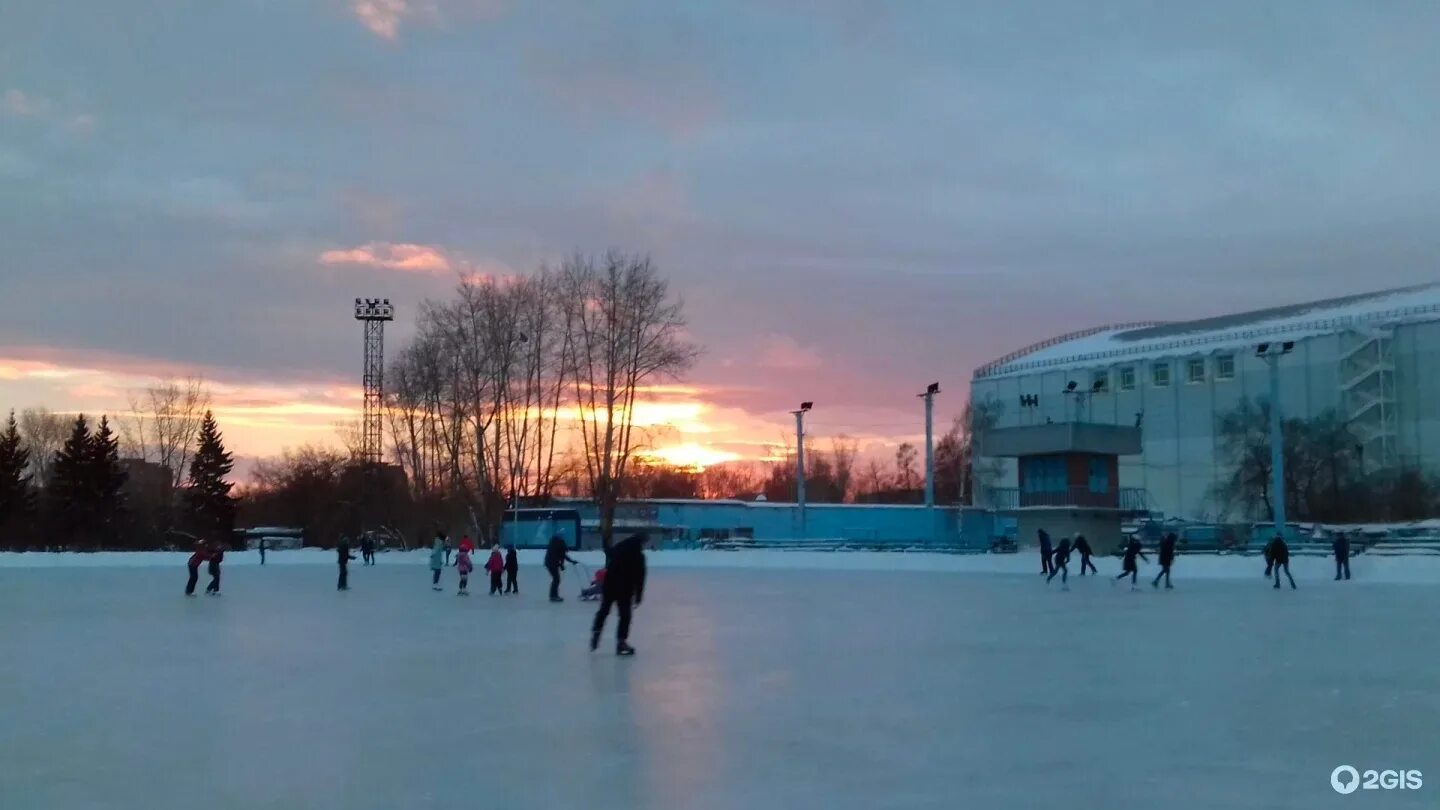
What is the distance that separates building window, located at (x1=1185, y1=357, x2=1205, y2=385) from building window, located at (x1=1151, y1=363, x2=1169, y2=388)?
59.8 inches

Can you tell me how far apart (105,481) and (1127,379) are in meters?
66.1

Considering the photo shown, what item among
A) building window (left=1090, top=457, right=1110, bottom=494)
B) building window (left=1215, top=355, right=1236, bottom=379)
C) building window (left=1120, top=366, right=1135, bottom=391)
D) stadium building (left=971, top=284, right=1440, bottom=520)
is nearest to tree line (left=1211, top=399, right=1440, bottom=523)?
stadium building (left=971, top=284, right=1440, bottom=520)

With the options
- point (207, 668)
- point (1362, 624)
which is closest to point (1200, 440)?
point (1362, 624)

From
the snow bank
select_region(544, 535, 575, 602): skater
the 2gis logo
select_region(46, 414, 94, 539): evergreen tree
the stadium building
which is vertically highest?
the stadium building

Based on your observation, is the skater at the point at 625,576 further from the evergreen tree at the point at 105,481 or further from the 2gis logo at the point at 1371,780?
the evergreen tree at the point at 105,481

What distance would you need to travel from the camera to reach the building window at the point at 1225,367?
253 ft

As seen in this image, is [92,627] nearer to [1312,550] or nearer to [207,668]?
[207,668]

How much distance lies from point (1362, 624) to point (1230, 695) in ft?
30.0

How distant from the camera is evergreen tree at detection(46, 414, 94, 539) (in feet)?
230

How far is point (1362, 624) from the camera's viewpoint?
58.2 ft

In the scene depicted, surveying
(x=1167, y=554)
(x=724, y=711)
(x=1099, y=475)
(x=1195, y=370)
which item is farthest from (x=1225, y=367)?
(x=724, y=711)

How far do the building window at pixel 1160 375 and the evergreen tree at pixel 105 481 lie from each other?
66.2m

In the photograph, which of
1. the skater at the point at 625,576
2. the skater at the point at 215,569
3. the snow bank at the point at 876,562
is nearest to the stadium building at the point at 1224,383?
the snow bank at the point at 876,562

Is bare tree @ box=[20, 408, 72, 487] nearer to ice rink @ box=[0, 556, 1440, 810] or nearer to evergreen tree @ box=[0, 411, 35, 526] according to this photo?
evergreen tree @ box=[0, 411, 35, 526]
